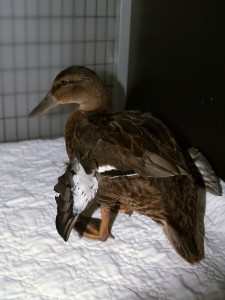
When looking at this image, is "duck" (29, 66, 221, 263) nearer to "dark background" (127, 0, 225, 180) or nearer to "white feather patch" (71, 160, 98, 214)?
"white feather patch" (71, 160, 98, 214)

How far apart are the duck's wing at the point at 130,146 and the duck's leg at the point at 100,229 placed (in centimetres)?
20

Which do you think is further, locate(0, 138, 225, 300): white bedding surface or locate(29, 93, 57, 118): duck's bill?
locate(29, 93, 57, 118): duck's bill

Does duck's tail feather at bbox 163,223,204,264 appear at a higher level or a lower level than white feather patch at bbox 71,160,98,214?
lower

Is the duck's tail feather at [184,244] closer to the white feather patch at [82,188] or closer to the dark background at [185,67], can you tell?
the white feather patch at [82,188]

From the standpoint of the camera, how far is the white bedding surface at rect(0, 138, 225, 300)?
3.32ft

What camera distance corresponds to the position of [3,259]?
109 centimetres

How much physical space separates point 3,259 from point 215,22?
892 millimetres

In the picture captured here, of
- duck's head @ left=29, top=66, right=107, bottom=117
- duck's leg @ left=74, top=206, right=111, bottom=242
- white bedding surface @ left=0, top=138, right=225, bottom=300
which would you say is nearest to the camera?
white bedding surface @ left=0, top=138, right=225, bottom=300

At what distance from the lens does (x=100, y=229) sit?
1187mm

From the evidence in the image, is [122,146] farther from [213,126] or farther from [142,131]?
[213,126]

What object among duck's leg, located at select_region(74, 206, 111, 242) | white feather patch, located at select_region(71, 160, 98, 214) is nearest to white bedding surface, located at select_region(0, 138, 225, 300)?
duck's leg, located at select_region(74, 206, 111, 242)

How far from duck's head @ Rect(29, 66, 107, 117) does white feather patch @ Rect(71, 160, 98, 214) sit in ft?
1.14

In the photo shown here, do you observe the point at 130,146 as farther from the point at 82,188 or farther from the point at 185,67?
the point at 185,67

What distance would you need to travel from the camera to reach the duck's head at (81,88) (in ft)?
4.33
